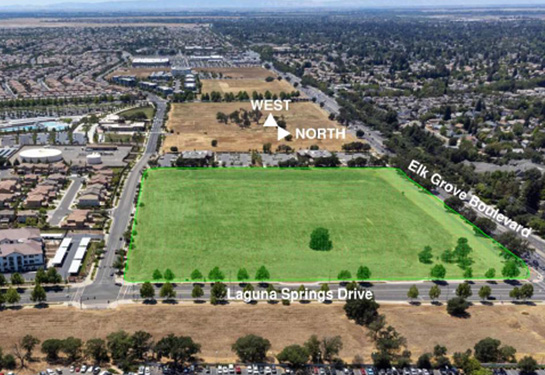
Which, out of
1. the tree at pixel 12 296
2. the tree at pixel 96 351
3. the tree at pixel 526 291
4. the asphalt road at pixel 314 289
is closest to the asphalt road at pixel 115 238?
the asphalt road at pixel 314 289

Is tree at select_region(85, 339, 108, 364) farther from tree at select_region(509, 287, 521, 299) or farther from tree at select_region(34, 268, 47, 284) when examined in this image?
tree at select_region(509, 287, 521, 299)

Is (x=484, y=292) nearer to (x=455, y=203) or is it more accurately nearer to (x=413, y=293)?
(x=413, y=293)

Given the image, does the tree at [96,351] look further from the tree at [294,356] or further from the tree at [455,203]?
the tree at [455,203]

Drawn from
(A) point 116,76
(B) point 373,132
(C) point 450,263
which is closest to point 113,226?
(C) point 450,263

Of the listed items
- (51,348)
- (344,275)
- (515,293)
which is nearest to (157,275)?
(51,348)

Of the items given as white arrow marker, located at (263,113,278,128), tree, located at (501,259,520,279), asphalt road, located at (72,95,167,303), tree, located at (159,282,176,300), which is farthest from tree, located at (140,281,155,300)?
white arrow marker, located at (263,113,278,128)

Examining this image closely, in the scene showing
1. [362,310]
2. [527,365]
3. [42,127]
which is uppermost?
[42,127]
